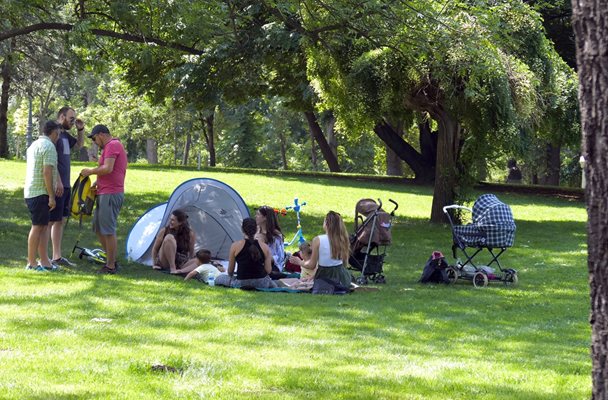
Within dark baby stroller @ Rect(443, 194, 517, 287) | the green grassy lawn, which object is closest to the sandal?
the green grassy lawn

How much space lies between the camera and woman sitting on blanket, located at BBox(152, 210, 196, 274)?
525 inches

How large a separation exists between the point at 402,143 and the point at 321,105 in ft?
39.6

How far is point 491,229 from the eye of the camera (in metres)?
12.9

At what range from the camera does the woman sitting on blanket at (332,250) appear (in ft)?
38.1

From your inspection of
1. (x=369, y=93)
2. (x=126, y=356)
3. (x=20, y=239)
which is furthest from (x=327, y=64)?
(x=126, y=356)

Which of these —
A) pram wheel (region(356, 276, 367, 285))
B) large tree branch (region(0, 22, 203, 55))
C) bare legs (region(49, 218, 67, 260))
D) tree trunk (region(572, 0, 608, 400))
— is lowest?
pram wheel (region(356, 276, 367, 285))

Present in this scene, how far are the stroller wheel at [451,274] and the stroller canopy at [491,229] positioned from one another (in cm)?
52

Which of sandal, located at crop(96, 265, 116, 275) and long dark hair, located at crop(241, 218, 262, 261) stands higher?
→ long dark hair, located at crop(241, 218, 262, 261)

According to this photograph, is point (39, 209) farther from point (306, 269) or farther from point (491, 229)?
point (491, 229)

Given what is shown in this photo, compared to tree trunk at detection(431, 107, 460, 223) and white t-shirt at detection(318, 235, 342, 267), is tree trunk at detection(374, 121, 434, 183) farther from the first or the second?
white t-shirt at detection(318, 235, 342, 267)

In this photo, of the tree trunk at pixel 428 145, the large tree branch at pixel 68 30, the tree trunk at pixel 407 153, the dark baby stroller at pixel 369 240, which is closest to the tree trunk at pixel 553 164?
the tree trunk at pixel 428 145

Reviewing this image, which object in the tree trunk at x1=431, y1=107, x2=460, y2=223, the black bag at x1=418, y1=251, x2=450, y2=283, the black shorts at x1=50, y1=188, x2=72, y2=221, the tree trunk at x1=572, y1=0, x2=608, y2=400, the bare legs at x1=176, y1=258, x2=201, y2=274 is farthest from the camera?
the tree trunk at x1=431, y1=107, x2=460, y2=223

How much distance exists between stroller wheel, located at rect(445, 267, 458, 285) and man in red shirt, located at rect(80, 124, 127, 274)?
4.58 m

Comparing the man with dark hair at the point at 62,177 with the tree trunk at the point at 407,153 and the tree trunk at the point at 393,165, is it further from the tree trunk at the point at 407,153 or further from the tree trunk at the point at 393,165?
the tree trunk at the point at 393,165
